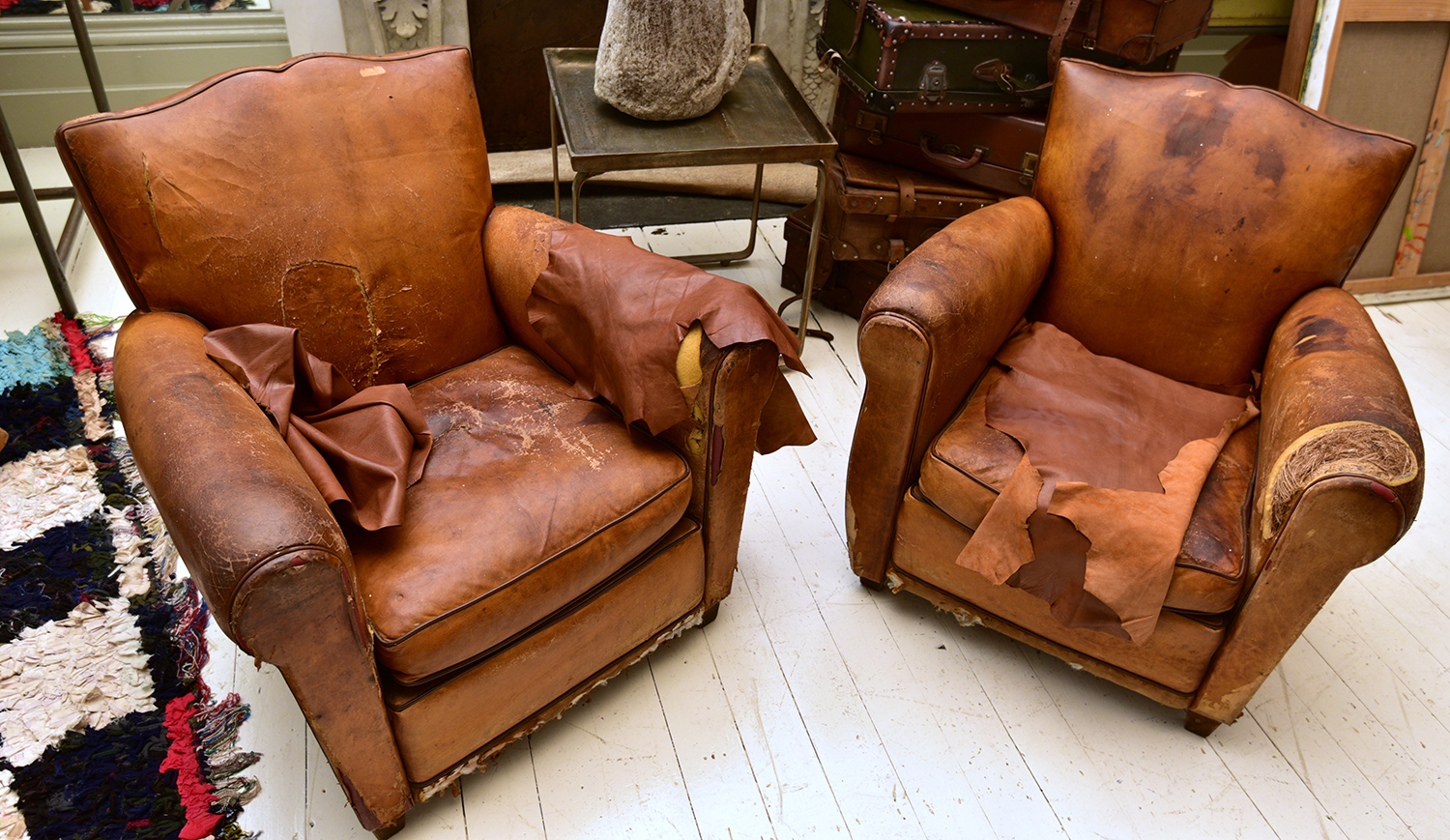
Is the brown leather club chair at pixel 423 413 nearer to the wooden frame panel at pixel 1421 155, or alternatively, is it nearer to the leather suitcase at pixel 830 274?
the leather suitcase at pixel 830 274

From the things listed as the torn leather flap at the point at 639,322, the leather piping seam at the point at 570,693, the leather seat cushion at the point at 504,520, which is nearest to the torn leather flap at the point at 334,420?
the leather seat cushion at the point at 504,520

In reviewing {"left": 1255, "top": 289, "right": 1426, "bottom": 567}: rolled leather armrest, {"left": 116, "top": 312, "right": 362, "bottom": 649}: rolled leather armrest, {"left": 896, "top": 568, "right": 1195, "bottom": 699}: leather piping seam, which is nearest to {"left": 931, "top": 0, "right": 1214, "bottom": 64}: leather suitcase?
{"left": 1255, "top": 289, "right": 1426, "bottom": 567}: rolled leather armrest

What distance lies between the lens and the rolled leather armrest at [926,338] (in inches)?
60.1

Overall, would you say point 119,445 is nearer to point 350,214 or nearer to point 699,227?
point 350,214

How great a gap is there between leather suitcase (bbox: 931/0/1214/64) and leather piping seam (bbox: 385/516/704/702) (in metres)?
1.54

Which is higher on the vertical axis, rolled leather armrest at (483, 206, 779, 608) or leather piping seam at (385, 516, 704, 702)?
rolled leather armrest at (483, 206, 779, 608)

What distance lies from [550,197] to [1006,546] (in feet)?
6.96

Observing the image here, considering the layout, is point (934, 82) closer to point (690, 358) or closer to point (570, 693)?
point (690, 358)

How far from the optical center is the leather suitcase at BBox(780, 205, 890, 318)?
2602 mm

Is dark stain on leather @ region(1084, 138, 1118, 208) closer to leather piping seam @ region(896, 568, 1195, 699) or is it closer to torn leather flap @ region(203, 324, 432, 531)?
leather piping seam @ region(896, 568, 1195, 699)

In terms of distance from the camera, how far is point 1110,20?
87.4 inches

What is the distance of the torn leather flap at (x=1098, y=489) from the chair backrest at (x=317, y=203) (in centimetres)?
101

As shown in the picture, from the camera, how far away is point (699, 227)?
3.11 metres

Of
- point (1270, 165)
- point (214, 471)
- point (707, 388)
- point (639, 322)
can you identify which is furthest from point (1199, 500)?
point (214, 471)
